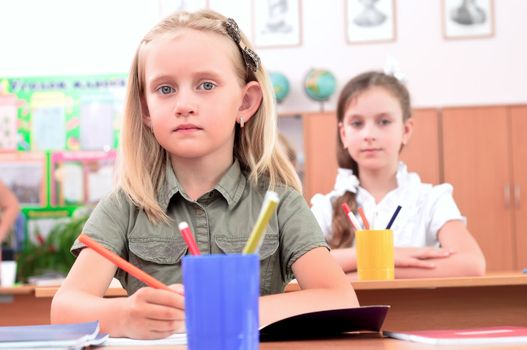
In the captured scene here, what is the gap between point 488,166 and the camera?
233 inches

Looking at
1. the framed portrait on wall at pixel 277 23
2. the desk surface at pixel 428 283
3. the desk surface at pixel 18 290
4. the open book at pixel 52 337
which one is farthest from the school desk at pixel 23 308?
the framed portrait on wall at pixel 277 23

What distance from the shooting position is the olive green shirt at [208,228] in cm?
164

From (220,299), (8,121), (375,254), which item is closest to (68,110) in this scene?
(8,121)

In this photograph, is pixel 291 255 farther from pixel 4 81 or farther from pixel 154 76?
pixel 4 81

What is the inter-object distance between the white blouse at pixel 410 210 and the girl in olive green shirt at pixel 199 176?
1.15 meters

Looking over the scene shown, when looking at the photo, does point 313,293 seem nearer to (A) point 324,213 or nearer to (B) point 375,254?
(B) point 375,254

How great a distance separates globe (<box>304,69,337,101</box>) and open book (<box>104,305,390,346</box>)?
16.5 ft

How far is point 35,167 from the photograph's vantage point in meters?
6.67

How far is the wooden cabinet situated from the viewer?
5832 mm

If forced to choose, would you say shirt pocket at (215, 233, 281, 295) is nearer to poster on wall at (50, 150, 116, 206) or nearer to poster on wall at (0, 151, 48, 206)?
poster on wall at (50, 150, 116, 206)

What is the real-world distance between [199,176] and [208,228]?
4.2 inches

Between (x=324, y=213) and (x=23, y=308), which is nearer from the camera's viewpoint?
(x=23, y=308)

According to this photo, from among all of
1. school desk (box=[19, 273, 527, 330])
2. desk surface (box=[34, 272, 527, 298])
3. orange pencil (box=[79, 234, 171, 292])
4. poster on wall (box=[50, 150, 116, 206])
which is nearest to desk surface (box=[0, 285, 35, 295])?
school desk (box=[19, 273, 527, 330])

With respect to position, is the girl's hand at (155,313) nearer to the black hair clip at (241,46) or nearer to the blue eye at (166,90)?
the blue eye at (166,90)
